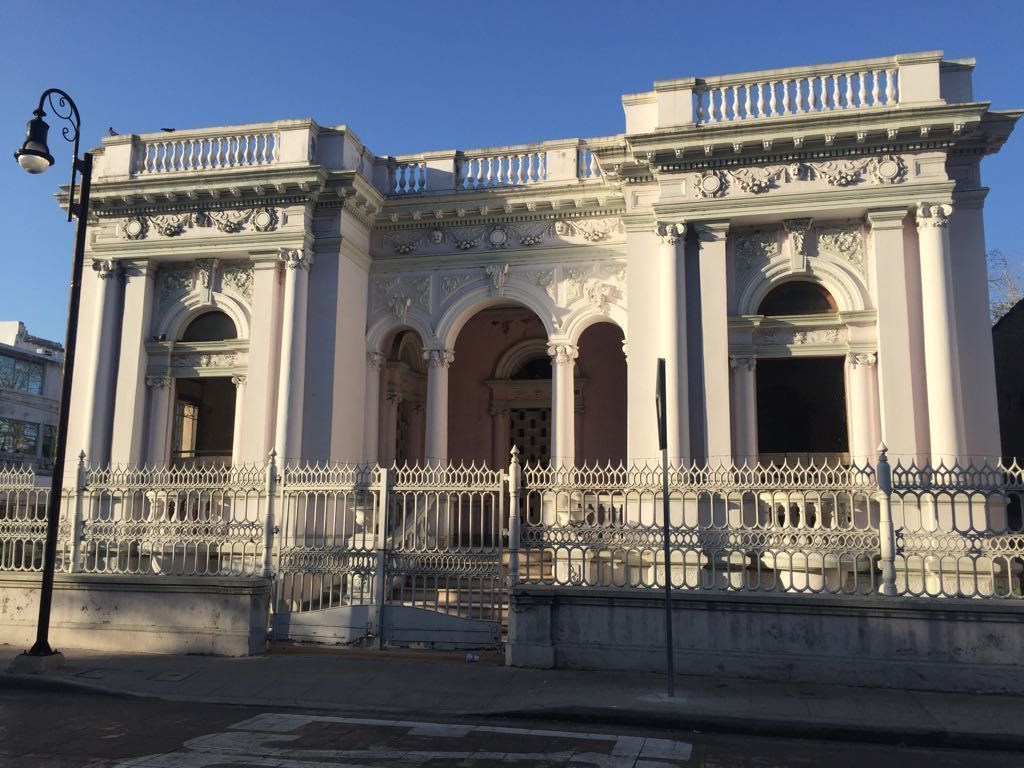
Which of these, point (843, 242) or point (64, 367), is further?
point (843, 242)

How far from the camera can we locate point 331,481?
34.5 ft

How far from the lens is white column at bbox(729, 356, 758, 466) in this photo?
44.7ft

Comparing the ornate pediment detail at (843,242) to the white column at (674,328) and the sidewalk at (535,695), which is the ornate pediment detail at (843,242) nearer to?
the white column at (674,328)

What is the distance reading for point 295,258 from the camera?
15.2m

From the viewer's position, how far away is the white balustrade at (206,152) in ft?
51.5

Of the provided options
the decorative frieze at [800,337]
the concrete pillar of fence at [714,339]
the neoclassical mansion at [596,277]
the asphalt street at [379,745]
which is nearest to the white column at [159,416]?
the neoclassical mansion at [596,277]

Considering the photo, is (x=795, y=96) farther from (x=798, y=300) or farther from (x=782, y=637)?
(x=782, y=637)

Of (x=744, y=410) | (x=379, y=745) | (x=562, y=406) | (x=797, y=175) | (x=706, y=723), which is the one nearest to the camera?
(x=379, y=745)

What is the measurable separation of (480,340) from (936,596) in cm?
1247

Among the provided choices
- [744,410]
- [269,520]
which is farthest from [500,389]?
[269,520]

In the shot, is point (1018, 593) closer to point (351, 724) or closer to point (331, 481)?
point (351, 724)

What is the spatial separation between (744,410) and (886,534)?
16.9ft

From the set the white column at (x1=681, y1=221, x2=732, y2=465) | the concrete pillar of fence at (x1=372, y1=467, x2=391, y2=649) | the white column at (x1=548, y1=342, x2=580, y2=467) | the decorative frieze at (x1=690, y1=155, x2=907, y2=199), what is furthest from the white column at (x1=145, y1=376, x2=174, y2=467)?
the decorative frieze at (x1=690, y1=155, x2=907, y2=199)

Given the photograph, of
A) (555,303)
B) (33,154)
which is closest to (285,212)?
(555,303)
